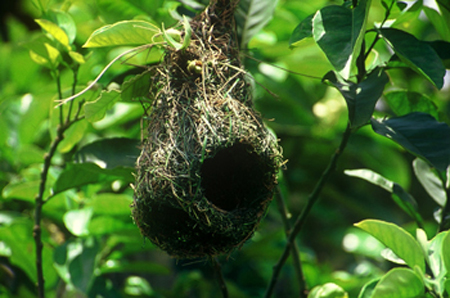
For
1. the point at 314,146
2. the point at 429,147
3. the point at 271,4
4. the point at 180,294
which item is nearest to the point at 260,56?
the point at 271,4

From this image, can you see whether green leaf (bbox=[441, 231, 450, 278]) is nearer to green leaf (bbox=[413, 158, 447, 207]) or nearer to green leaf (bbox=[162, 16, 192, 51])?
green leaf (bbox=[413, 158, 447, 207])

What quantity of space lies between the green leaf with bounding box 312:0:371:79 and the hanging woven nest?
19 centimetres

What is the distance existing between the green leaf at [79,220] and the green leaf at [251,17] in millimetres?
653

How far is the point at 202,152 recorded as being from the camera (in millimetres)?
929

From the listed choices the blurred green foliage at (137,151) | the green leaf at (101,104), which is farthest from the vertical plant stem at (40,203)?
the green leaf at (101,104)

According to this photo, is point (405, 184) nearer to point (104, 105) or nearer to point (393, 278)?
point (393, 278)

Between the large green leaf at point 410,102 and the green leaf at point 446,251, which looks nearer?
the green leaf at point 446,251

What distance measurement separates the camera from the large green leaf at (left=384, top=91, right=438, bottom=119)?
1311mm

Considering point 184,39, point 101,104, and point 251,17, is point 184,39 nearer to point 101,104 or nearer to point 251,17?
point 101,104

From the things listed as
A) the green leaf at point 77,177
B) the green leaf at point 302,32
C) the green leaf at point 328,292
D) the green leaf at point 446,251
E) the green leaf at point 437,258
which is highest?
the green leaf at point 302,32

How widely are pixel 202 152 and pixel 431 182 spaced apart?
2.58 ft

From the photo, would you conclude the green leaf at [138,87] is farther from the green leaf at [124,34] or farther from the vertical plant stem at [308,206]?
the vertical plant stem at [308,206]

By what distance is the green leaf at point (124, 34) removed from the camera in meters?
0.99

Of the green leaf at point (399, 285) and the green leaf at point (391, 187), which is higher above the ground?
the green leaf at point (399, 285)
